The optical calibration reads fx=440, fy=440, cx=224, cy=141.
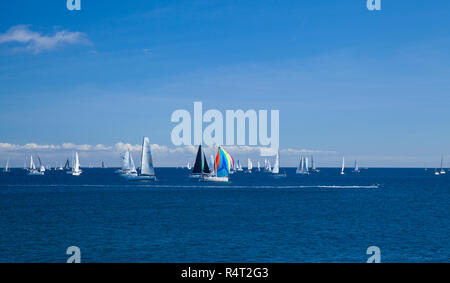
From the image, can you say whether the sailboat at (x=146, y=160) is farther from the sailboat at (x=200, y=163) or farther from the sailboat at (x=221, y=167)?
the sailboat at (x=221, y=167)

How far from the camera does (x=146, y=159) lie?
147 metres

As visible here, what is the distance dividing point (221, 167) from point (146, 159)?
25.8 meters

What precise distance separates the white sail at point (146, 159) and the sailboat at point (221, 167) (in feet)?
65.0

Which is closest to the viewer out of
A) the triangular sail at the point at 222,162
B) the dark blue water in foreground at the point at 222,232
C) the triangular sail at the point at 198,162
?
the dark blue water in foreground at the point at 222,232

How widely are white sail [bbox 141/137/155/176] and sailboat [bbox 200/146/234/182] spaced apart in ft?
65.0

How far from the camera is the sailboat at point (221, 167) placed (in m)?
145

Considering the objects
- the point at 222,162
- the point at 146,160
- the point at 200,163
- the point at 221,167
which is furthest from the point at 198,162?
the point at 146,160

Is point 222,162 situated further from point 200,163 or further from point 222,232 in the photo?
point 222,232

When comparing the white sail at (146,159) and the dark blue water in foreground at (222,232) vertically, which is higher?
the white sail at (146,159)

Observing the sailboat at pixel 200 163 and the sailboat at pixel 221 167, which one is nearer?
the sailboat at pixel 221 167

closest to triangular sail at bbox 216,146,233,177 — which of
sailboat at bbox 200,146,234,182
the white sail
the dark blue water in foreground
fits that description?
sailboat at bbox 200,146,234,182

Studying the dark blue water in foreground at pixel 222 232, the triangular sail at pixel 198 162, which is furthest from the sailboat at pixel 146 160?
the dark blue water in foreground at pixel 222 232

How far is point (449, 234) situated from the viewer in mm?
55969
